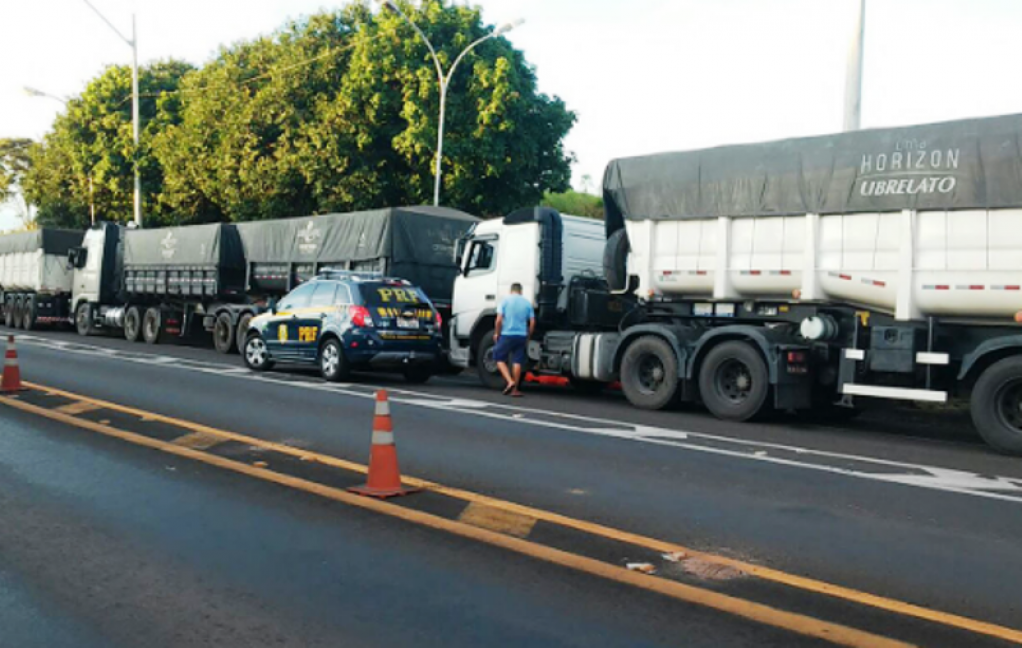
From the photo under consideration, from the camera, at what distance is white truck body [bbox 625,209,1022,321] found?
34.3ft

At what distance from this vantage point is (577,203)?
49.2 m

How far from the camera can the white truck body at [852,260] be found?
34.3ft

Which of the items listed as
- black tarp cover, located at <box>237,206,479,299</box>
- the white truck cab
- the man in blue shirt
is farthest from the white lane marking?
black tarp cover, located at <box>237,206,479,299</box>

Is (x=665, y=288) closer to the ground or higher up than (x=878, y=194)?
closer to the ground

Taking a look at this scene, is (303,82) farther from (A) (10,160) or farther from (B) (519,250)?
(A) (10,160)

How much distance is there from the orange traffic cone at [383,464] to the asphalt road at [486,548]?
1.57 feet

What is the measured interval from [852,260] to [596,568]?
7407mm

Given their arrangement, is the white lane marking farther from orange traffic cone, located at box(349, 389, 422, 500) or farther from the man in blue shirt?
orange traffic cone, located at box(349, 389, 422, 500)

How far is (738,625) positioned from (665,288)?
943cm

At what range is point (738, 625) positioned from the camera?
14.9 feet

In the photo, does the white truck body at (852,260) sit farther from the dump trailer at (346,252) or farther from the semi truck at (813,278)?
the dump trailer at (346,252)

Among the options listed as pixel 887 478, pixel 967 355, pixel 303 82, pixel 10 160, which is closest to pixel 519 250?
pixel 967 355

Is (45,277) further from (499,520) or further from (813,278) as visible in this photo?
(499,520)

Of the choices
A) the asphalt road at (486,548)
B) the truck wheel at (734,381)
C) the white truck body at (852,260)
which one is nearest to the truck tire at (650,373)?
the truck wheel at (734,381)
